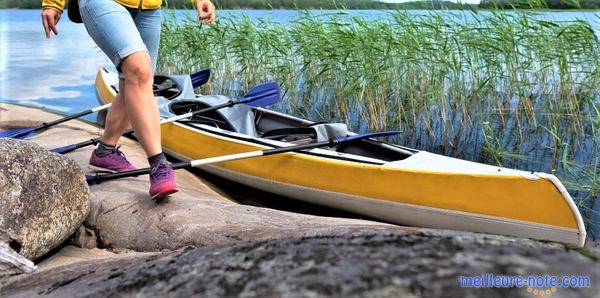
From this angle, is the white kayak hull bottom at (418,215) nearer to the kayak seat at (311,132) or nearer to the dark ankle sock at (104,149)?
the kayak seat at (311,132)

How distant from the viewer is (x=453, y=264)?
3.49ft

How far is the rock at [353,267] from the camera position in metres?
1.01

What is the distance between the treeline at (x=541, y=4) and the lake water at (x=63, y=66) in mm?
84

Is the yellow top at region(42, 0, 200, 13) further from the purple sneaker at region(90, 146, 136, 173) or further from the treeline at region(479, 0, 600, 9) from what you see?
the treeline at region(479, 0, 600, 9)

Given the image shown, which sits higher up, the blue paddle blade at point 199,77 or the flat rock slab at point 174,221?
the blue paddle blade at point 199,77

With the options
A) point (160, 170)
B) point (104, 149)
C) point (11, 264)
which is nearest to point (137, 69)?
point (160, 170)

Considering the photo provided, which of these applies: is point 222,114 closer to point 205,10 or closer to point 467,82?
point 205,10

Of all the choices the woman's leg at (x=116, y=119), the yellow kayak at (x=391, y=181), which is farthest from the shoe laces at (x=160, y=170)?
the yellow kayak at (x=391, y=181)

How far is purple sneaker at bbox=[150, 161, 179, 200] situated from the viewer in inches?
105

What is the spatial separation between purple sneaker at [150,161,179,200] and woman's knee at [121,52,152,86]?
1.30 ft

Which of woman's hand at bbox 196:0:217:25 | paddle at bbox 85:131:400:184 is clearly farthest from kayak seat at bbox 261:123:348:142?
woman's hand at bbox 196:0:217:25

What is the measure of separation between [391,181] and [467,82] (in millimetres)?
2558

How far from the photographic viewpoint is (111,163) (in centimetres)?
321

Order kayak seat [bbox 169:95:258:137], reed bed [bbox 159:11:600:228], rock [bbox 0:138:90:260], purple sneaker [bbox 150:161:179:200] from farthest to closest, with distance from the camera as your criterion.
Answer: reed bed [bbox 159:11:600:228] → kayak seat [bbox 169:95:258:137] → purple sneaker [bbox 150:161:179:200] → rock [bbox 0:138:90:260]
